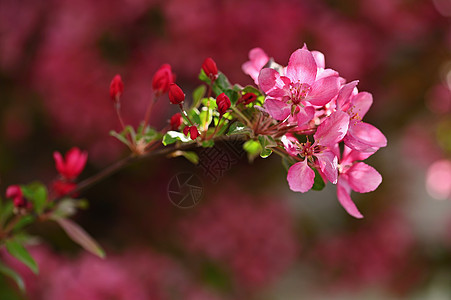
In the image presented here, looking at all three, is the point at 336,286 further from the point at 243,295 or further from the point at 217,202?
the point at 217,202

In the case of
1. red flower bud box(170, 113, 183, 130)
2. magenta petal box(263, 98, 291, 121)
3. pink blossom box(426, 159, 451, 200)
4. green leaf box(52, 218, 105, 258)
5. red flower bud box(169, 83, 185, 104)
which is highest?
magenta petal box(263, 98, 291, 121)

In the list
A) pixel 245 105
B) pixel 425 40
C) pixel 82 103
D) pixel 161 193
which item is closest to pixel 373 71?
pixel 425 40

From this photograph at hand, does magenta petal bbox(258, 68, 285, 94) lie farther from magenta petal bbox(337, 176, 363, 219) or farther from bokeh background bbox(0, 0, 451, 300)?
bokeh background bbox(0, 0, 451, 300)

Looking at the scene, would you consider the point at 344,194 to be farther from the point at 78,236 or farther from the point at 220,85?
the point at 78,236

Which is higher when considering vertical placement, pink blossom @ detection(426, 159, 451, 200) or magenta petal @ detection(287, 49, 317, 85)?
magenta petal @ detection(287, 49, 317, 85)

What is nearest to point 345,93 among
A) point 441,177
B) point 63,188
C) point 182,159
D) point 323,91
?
point 323,91

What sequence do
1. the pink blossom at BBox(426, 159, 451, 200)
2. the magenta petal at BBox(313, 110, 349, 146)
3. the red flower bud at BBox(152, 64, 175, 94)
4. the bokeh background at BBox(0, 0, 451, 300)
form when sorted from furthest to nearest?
the pink blossom at BBox(426, 159, 451, 200) → the bokeh background at BBox(0, 0, 451, 300) → the red flower bud at BBox(152, 64, 175, 94) → the magenta petal at BBox(313, 110, 349, 146)

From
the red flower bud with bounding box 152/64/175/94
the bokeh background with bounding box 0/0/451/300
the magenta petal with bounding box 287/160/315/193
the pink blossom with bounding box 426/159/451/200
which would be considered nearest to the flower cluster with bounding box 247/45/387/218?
the magenta petal with bounding box 287/160/315/193
